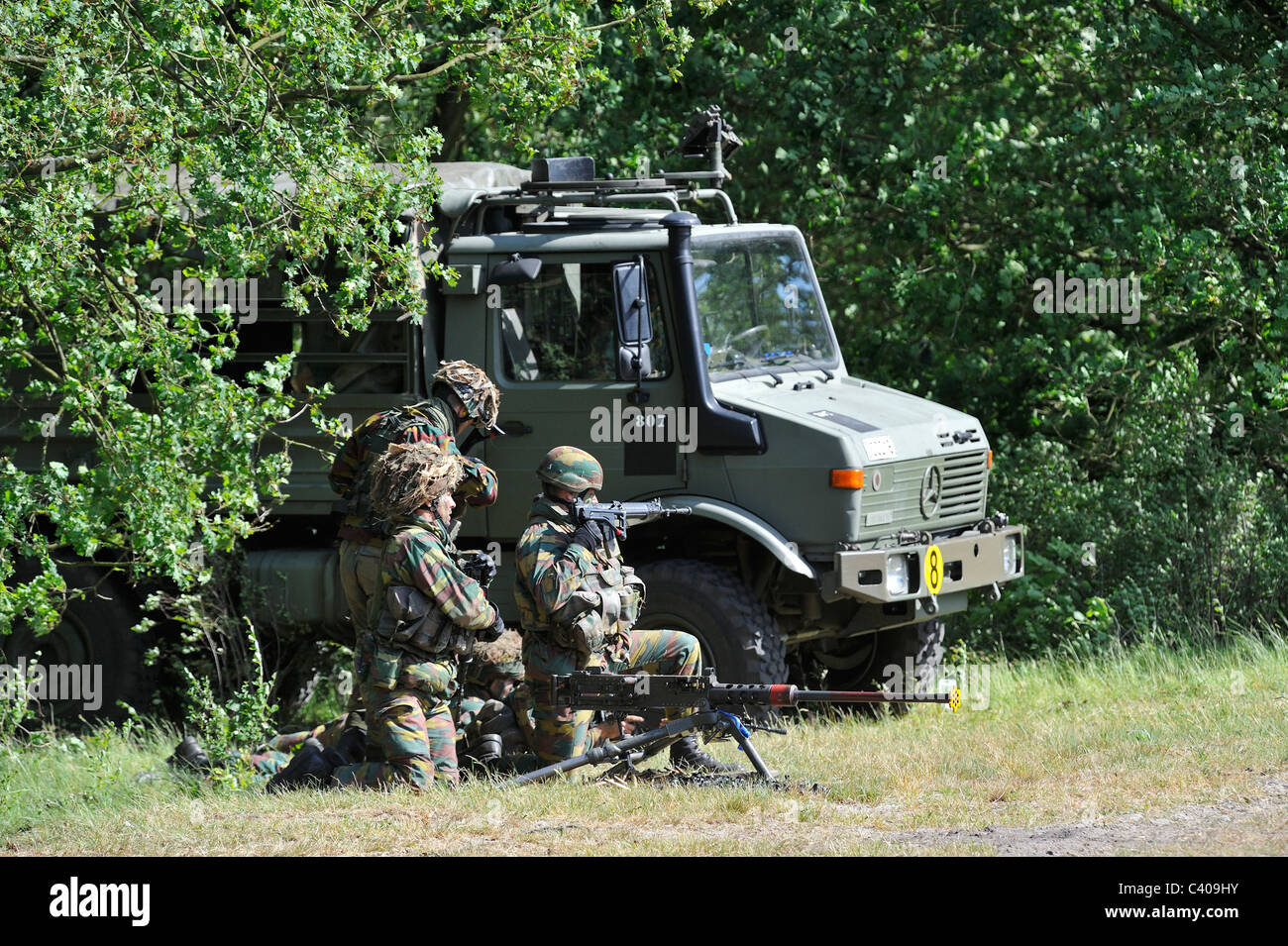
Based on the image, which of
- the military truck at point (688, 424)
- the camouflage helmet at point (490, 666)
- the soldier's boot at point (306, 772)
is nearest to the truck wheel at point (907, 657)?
the military truck at point (688, 424)

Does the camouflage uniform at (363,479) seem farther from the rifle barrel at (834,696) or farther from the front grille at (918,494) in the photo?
the front grille at (918,494)

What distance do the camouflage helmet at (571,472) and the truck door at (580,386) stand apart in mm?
1365

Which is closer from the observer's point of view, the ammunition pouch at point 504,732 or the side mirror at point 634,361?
the ammunition pouch at point 504,732

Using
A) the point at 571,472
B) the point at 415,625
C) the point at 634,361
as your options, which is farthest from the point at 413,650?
the point at 634,361

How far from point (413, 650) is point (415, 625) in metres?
0.12

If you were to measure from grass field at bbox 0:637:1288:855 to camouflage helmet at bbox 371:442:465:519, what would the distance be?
1.12 m

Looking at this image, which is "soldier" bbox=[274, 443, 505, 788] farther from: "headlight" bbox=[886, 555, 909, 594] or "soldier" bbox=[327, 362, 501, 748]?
"headlight" bbox=[886, 555, 909, 594]

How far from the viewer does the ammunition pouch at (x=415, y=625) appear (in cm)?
642

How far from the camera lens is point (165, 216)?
7.29 metres

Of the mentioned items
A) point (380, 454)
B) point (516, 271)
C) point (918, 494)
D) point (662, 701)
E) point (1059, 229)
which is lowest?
point (662, 701)

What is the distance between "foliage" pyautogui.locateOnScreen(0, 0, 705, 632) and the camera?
683 cm

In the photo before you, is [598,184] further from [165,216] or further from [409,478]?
[409,478]

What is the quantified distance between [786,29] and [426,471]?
6040mm
